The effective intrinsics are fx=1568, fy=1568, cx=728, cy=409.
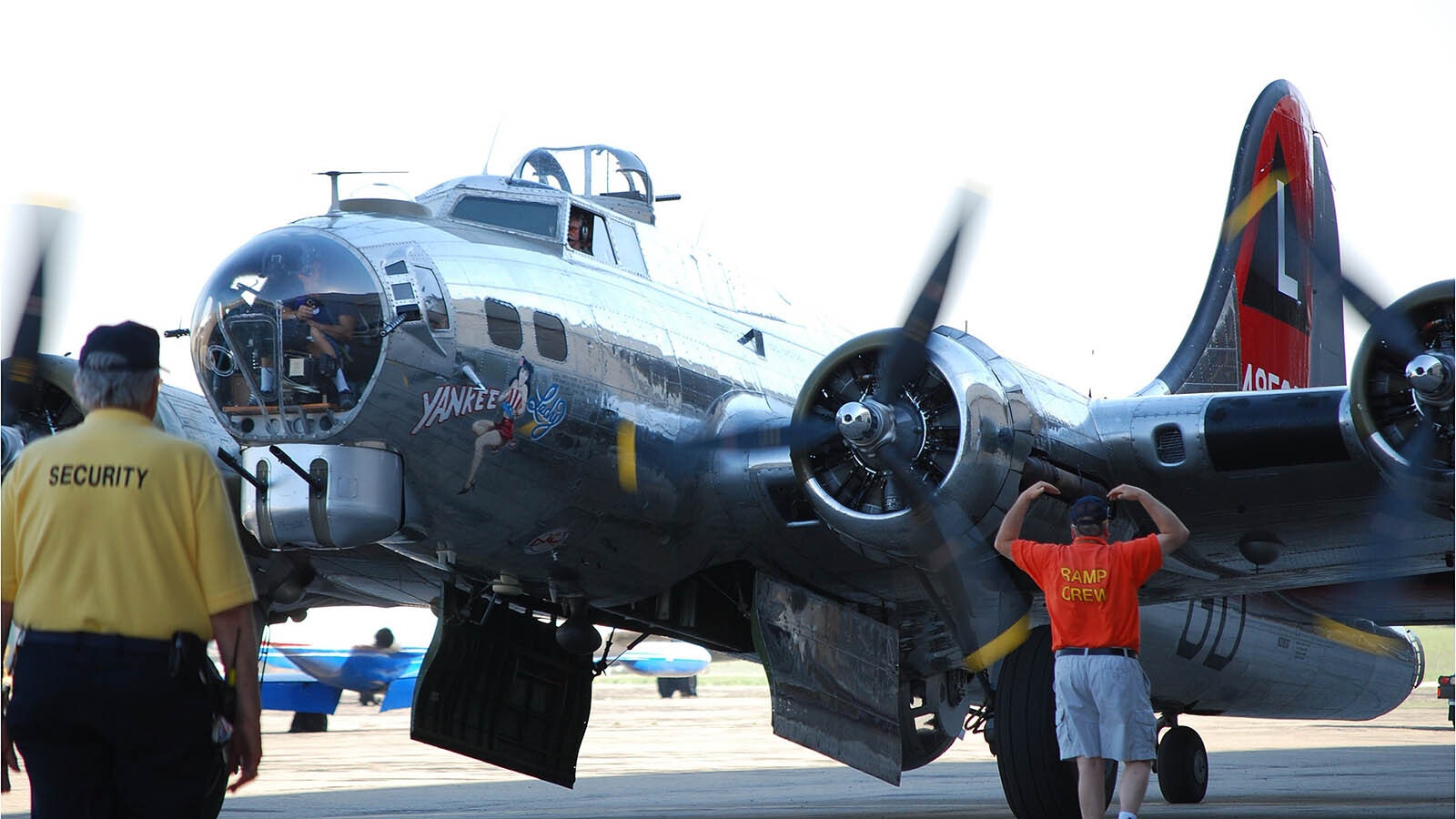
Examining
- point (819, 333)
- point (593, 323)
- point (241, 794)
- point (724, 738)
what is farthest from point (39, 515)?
point (724, 738)

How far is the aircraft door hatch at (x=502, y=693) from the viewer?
10.3 metres

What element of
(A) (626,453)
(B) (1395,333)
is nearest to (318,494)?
(A) (626,453)

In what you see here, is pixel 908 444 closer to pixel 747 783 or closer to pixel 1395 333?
pixel 1395 333

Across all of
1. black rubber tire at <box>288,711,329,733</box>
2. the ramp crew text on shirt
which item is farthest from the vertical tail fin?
black rubber tire at <box>288,711,329,733</box>

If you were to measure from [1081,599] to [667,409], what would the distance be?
3.62m

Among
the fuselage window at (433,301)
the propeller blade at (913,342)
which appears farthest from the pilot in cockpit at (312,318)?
the propeller blade at (913,342)

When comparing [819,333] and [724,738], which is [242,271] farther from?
[724,738]

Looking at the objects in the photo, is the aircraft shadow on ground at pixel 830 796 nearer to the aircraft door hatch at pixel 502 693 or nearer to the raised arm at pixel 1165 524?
the aircraft door hatch at pixel 502 693

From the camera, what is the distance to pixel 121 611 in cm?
373

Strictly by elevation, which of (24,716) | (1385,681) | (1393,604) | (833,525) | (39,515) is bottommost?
(1385,681)

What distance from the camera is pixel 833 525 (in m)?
8.94

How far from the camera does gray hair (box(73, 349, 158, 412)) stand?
391cm

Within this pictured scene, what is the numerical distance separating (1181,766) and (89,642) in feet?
38.0

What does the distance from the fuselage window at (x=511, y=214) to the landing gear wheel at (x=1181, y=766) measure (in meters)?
7.51
